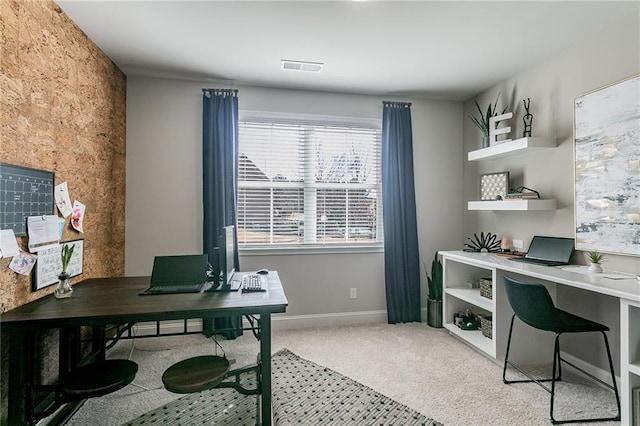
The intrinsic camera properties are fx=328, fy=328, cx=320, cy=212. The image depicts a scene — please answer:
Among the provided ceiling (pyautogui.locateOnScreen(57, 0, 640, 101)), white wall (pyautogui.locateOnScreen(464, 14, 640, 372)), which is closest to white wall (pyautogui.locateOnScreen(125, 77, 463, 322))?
ceiling (pyautogui.locateOnScreen(57, 0, 640, 101))

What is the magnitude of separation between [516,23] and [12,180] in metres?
3.31

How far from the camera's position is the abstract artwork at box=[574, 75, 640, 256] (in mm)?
2164

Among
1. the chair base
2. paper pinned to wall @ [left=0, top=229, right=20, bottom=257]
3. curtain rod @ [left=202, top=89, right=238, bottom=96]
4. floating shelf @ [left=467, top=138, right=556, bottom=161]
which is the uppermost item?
curtain rod @ [left=202, top=89, right=238, bottom=96]

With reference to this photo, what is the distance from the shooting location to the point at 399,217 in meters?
3.75

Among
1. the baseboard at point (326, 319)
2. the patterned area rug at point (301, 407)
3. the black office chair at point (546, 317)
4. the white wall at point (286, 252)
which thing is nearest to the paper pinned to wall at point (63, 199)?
the white wall at point (286, 252)

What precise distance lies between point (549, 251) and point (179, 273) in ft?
Result: 9.59

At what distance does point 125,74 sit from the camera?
3.21m

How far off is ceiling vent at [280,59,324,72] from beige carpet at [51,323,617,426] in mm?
2602

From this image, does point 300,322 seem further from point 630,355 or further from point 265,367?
point 630,355

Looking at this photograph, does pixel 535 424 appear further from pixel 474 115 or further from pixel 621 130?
pixel 474 115

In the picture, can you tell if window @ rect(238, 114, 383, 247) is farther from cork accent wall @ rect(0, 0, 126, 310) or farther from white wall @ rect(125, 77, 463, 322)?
cork accent wall @ rect(0, 0, 126, 310)

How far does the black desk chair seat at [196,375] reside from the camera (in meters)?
1.70

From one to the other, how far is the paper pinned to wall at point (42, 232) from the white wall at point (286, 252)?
3.79ft

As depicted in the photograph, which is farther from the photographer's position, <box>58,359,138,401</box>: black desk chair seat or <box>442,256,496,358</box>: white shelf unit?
<box>442,256,496,358</box>: white shelf unit
